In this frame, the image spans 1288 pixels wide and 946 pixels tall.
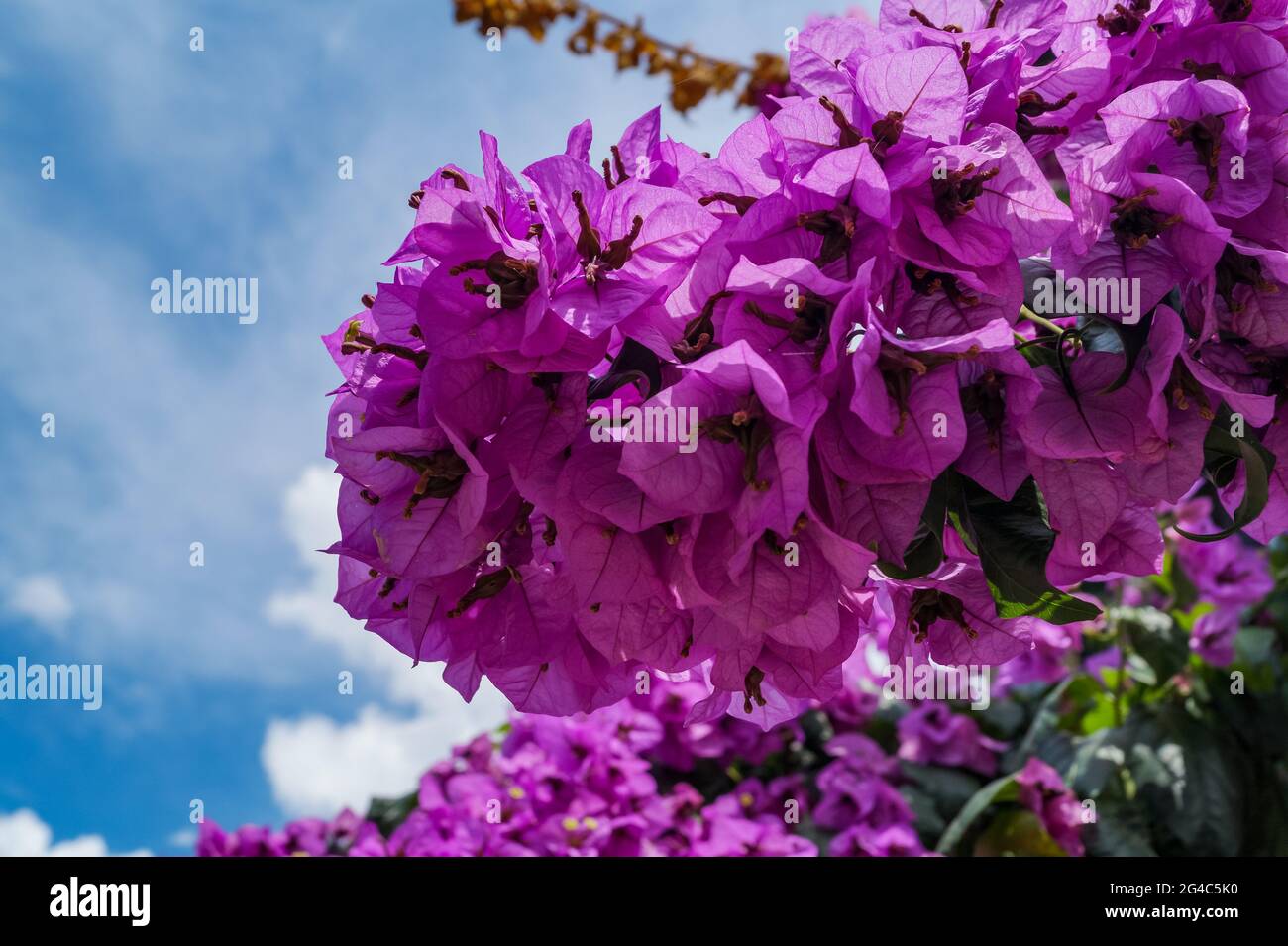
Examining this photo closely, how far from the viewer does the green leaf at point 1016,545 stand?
714mm

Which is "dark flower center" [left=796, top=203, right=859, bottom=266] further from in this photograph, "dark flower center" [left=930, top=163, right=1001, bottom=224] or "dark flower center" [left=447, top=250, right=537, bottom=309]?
"dark flower center" [left=447, top=250, right=537, bottom=309]

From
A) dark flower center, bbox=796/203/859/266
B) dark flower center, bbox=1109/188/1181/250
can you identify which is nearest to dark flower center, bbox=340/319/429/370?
dark flower center, bbox=796/203/859/266

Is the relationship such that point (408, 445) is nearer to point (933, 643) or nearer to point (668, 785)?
point (933, 643)

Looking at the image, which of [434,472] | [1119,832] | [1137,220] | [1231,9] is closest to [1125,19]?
[1231,9]

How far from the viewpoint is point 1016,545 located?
28.5 inches

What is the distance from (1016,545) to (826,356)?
24cm

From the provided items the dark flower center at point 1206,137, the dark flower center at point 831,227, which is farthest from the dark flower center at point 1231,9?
the dark flower center at point 831,227

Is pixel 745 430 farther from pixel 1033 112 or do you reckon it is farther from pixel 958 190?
pixel 1033 112

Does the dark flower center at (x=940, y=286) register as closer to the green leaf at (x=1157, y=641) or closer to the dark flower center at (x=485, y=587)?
the dark flower center at (x=485, y=587)

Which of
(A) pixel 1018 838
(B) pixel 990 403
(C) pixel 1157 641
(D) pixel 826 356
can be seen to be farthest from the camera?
(C) pixel 1157 641

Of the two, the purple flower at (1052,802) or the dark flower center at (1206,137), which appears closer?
the dark flower center at (1206,137)

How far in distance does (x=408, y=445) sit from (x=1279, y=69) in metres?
0.71

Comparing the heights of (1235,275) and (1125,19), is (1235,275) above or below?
below
